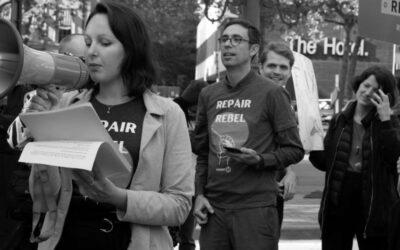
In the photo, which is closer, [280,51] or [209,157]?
[209,157]

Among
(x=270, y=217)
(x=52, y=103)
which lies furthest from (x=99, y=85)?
(x=270, y=217)

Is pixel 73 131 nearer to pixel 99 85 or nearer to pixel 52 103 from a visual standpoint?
pixel 52 103

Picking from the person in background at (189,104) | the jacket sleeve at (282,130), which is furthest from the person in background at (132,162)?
the person in background at (189,104)

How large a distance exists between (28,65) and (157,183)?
0.63 metres

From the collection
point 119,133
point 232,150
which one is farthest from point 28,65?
point 232,150

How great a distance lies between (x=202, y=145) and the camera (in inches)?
205

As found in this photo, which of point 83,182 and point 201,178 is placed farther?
point 201,178

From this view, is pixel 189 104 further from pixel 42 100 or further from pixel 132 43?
pixel 42 100

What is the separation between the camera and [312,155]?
19.4 feet

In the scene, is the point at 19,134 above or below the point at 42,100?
below

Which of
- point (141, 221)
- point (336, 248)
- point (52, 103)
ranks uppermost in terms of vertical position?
point (52, 103)

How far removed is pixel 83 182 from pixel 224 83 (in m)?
2.38

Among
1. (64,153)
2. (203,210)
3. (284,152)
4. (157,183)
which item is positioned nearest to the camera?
(64,153)

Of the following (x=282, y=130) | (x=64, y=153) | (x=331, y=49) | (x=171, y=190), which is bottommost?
(x=331, y=49)
